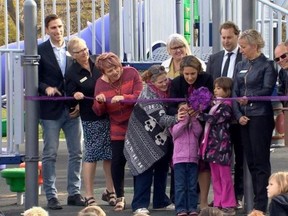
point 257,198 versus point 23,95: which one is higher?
point 23,95

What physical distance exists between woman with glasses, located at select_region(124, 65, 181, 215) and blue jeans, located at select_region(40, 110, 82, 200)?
0.77 meters

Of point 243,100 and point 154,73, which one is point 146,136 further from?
point 243,100

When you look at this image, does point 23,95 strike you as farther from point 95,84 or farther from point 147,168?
point 147,168

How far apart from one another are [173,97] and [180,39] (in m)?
0.73

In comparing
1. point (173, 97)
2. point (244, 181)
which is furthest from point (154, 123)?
point (244, 181)

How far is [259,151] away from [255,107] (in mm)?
419

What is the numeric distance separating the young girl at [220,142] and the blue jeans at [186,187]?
7.5 inches

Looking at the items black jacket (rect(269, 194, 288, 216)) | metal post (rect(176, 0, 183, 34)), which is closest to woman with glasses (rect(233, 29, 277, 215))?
black jacket (rect(269, 194, 288, 216))

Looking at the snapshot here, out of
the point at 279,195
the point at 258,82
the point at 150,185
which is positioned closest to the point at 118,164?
the point at 150,185

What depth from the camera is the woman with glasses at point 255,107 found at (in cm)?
973

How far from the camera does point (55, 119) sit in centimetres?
1084

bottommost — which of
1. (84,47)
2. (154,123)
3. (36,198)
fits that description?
(36,198)

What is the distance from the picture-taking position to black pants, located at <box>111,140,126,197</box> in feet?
34.9

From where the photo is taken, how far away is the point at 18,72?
10688 mm
